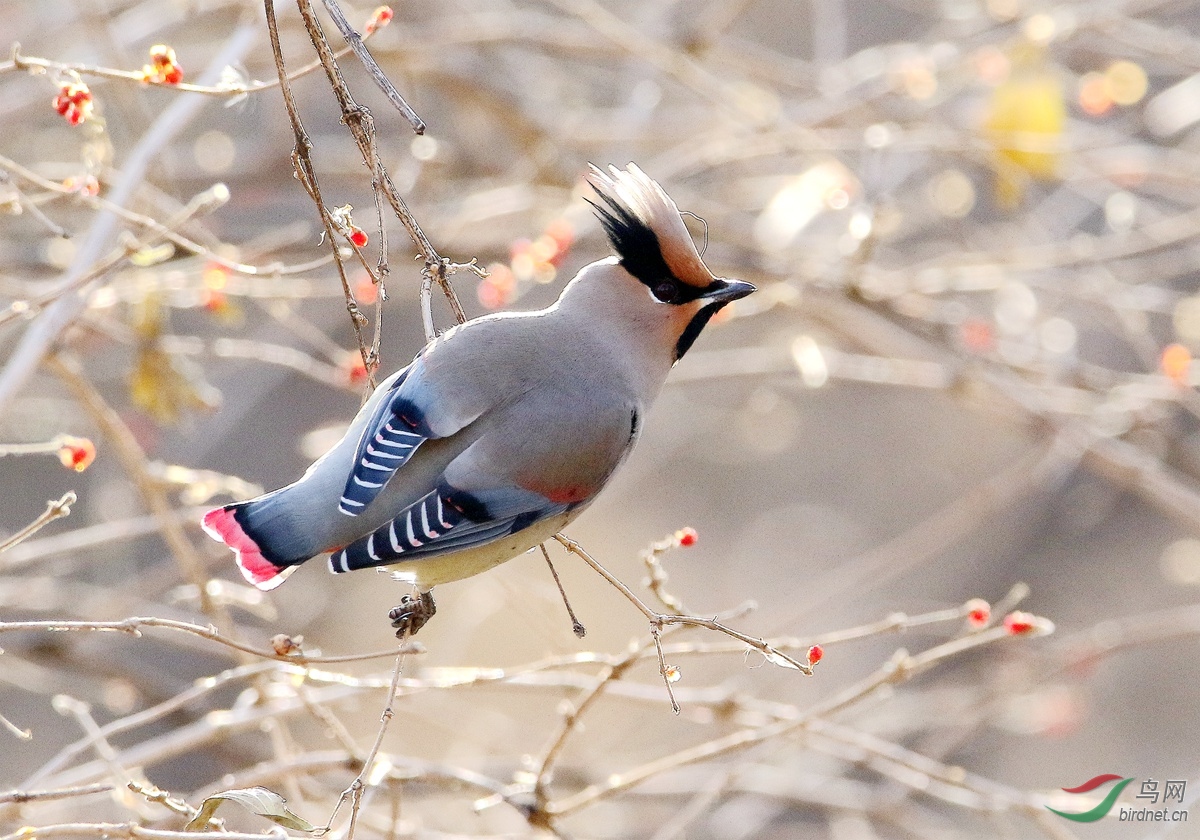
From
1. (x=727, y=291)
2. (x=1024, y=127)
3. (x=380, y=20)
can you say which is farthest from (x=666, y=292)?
(x=1024, y=127)

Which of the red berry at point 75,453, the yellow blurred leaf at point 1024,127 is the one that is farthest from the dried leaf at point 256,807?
the yellow blurred leaf at point 1024,127

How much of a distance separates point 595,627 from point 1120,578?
103 inches

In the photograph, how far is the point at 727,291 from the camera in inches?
97.0

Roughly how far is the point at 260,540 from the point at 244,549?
29 mm

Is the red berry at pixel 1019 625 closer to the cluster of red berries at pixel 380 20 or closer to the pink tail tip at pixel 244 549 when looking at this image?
the pink tail tip at pixel 244 549

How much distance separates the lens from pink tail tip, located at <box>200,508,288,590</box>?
222cm

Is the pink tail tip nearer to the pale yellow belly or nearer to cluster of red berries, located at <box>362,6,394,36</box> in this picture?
the pale yellow belly

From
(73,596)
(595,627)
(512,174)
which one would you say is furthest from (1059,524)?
(73,596)

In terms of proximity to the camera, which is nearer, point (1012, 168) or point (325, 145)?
point (1012, 168)

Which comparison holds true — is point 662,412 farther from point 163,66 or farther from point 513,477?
point 163,66

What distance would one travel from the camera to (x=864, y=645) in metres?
6.59

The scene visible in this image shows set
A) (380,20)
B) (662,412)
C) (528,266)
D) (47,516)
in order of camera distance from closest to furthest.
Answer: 1. (47,516)
2. (380,20)
3. (528,266)
4. (662,412)

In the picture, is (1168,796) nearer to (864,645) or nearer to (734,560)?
(864,645)

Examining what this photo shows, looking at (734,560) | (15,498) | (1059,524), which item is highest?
(1059,524)
